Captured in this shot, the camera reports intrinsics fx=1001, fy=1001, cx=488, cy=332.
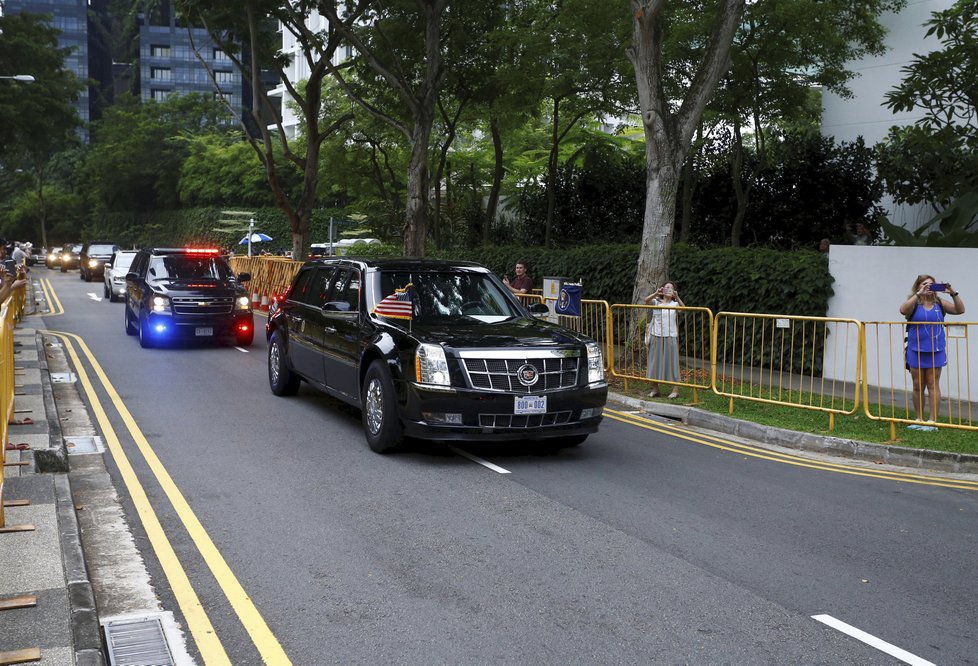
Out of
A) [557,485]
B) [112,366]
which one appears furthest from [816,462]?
[112,366]

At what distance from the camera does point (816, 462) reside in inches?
398

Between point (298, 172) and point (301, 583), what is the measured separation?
2350 inches

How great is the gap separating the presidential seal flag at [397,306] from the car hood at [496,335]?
6.6 inches

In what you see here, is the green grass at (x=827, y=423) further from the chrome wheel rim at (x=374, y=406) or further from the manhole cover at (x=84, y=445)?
the manhole cover at (x=84, y=445)

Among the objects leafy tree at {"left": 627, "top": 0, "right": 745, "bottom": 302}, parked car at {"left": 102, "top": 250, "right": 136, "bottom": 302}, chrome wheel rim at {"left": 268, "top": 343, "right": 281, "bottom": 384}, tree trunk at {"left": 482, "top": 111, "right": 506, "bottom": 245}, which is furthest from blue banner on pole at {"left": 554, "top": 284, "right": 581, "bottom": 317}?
parked car at {"left": 102, "top": 250, "right": 136, "bottom": 302}

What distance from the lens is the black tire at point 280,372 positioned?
12844 mm

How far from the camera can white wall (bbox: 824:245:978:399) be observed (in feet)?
44.3

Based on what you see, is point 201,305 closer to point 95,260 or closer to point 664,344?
point 664,344

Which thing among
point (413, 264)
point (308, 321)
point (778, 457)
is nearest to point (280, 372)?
point (308, 321)

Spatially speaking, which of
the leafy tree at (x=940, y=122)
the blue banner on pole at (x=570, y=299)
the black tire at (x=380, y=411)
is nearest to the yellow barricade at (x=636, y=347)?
the blue banner on pole at (x=570, y=299)

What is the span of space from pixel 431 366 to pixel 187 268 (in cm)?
1168

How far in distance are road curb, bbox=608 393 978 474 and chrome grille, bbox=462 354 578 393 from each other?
3154mm

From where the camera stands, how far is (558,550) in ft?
21.9

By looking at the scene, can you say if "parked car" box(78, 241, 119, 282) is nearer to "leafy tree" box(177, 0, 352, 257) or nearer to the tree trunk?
"leafy tree" box(177, 0, 352, 257)
